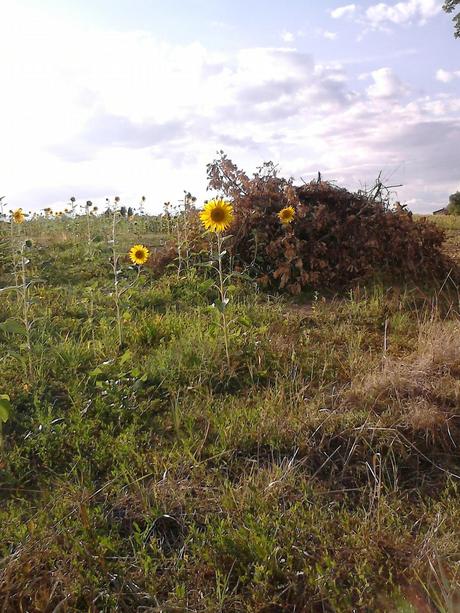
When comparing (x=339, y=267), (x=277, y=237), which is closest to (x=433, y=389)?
(x=339, y=267)

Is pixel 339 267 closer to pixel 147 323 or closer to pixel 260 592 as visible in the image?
pixel 147 323

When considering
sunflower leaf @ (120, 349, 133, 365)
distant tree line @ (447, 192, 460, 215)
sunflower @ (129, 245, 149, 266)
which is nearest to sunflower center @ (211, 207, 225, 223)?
sunflower @ (129, 245, 149, 266)

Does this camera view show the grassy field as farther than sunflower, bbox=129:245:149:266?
No

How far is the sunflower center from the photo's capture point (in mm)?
4398

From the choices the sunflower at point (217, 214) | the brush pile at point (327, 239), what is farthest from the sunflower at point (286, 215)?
the sunflower at point (217, 214)

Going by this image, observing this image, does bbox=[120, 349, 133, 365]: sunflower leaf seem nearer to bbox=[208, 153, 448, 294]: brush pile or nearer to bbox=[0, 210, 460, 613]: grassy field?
bbox=[0, 210, 460, 613]: grassy field

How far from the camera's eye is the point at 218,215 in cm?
441

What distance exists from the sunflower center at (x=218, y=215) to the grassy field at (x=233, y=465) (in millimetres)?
742

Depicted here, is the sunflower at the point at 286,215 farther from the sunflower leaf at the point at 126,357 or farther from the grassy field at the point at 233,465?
the sunflower leaf at the point at 126,357

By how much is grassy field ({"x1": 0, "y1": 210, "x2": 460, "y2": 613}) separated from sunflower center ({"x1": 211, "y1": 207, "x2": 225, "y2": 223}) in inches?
29.2

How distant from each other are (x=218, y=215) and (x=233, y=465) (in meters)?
2.13

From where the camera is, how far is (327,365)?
3.84m

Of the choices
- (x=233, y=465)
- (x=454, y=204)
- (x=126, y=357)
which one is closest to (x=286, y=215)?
(x=126, y=357)

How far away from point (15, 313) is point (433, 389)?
3497 mm
